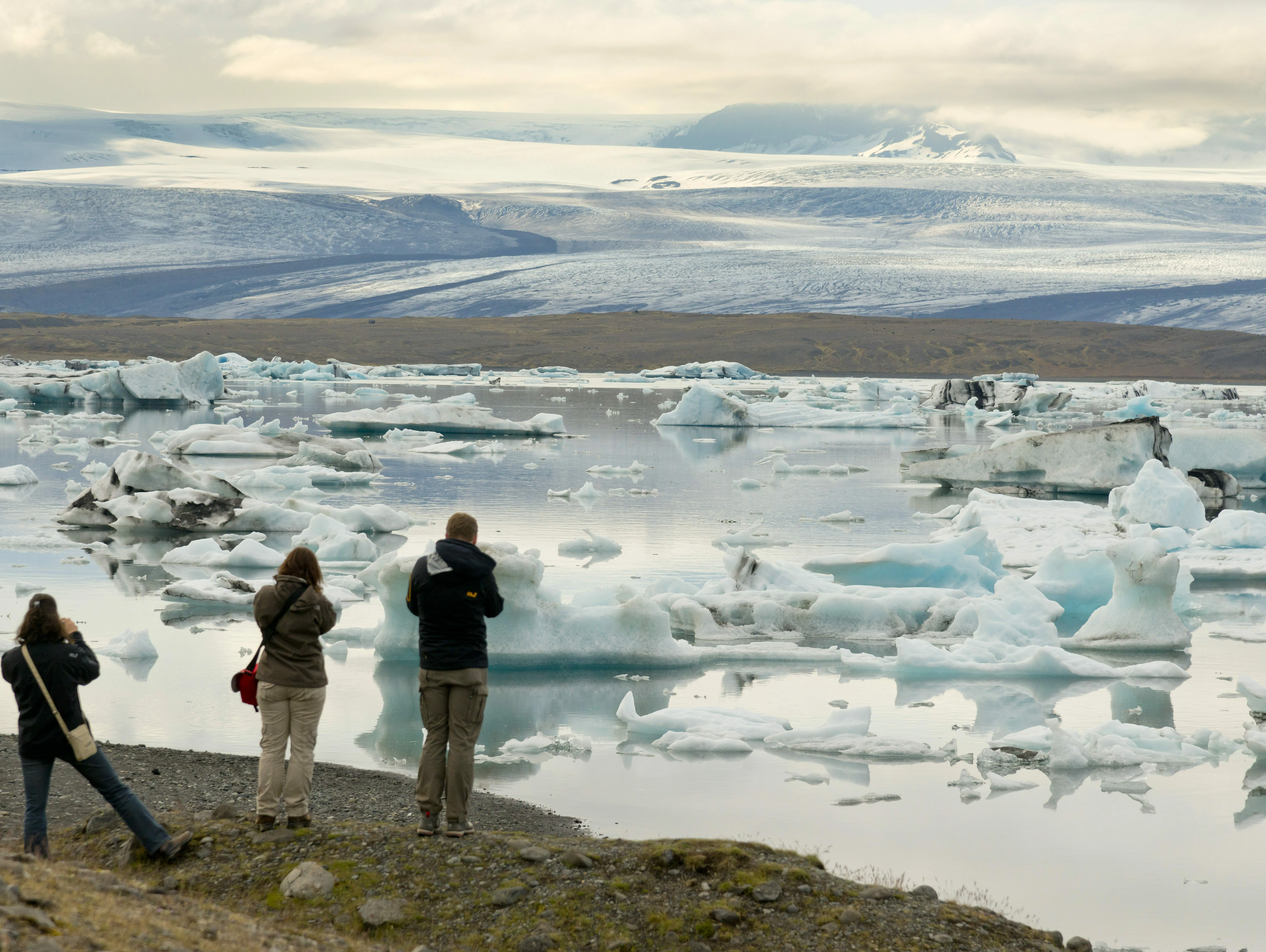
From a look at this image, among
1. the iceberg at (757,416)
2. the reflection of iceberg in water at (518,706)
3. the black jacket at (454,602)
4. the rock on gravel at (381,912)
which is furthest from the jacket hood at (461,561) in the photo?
the iceberg at (757,416)

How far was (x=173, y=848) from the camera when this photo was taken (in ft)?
13.7

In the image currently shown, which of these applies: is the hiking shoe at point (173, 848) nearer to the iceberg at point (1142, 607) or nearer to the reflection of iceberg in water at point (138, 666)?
the reflection of iceberg in water at point (138, 666)

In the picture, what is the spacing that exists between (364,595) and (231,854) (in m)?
5.25

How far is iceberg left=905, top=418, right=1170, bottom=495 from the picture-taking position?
1633cm

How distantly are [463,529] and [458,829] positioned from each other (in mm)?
981

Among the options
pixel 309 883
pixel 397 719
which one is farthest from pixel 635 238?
pixel 309 883

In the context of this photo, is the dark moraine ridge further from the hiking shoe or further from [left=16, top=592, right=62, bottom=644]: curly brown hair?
[left=16, top=592, right=62, bottom=644]: curly brown hair

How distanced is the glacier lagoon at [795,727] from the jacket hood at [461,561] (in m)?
1.16

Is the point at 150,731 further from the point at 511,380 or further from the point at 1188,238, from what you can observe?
the point at 1188,238

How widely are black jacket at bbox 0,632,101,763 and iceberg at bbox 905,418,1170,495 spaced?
13667 mm

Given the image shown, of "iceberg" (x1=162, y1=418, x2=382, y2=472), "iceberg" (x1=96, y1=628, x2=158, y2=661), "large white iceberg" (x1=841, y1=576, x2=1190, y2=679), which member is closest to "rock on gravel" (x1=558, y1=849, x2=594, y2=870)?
"large white iceberg" (x1=841, y1=576, x2=1190, y2=679)

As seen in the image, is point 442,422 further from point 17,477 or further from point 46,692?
point 46,692

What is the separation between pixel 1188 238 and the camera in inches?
3440

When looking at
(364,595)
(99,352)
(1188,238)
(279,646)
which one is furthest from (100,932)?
(1188,238)
